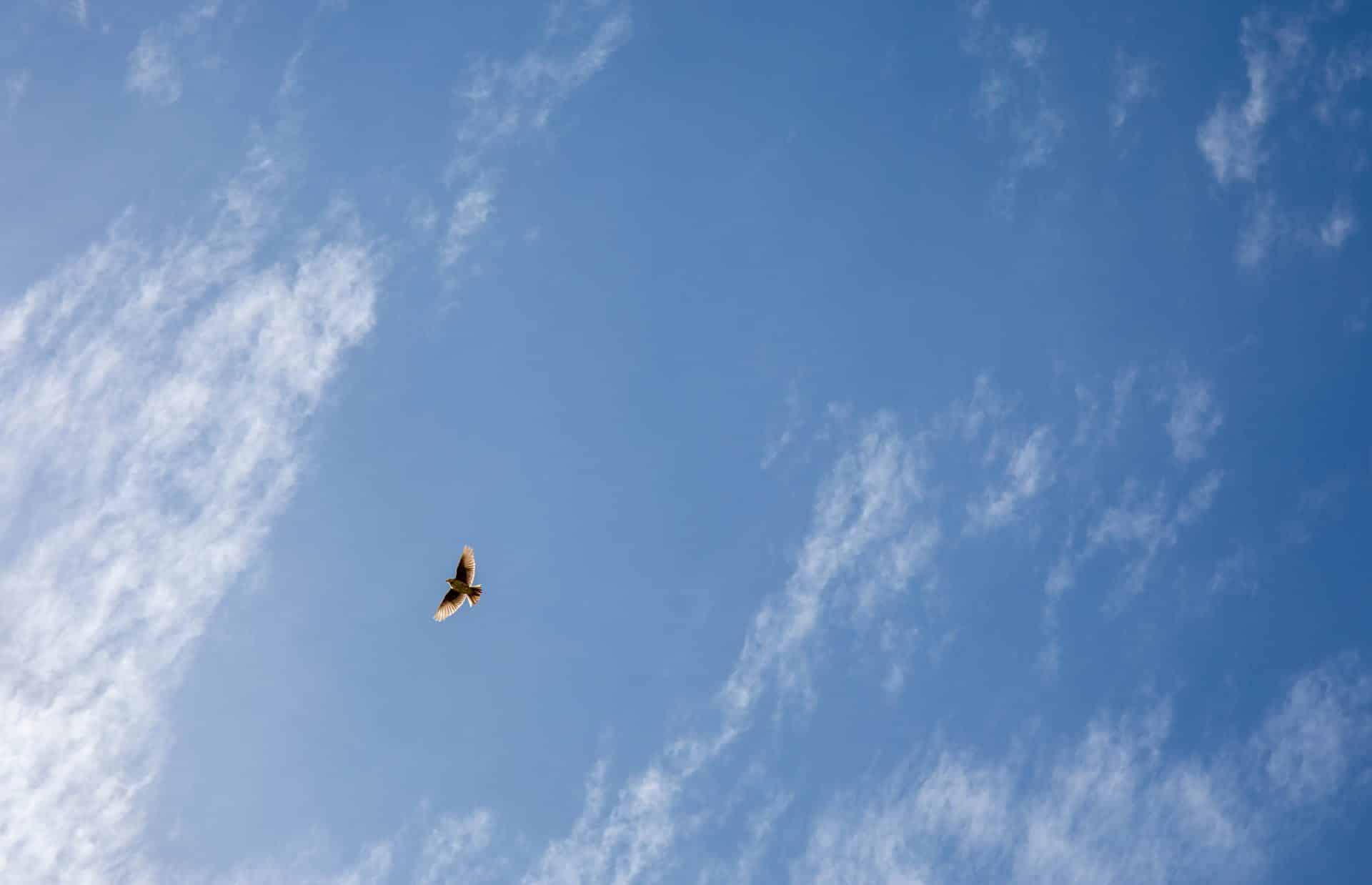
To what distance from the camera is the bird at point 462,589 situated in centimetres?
6981

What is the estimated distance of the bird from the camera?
6981cm

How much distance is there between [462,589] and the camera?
69.6 metres

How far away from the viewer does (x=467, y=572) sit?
70375 millimetres
